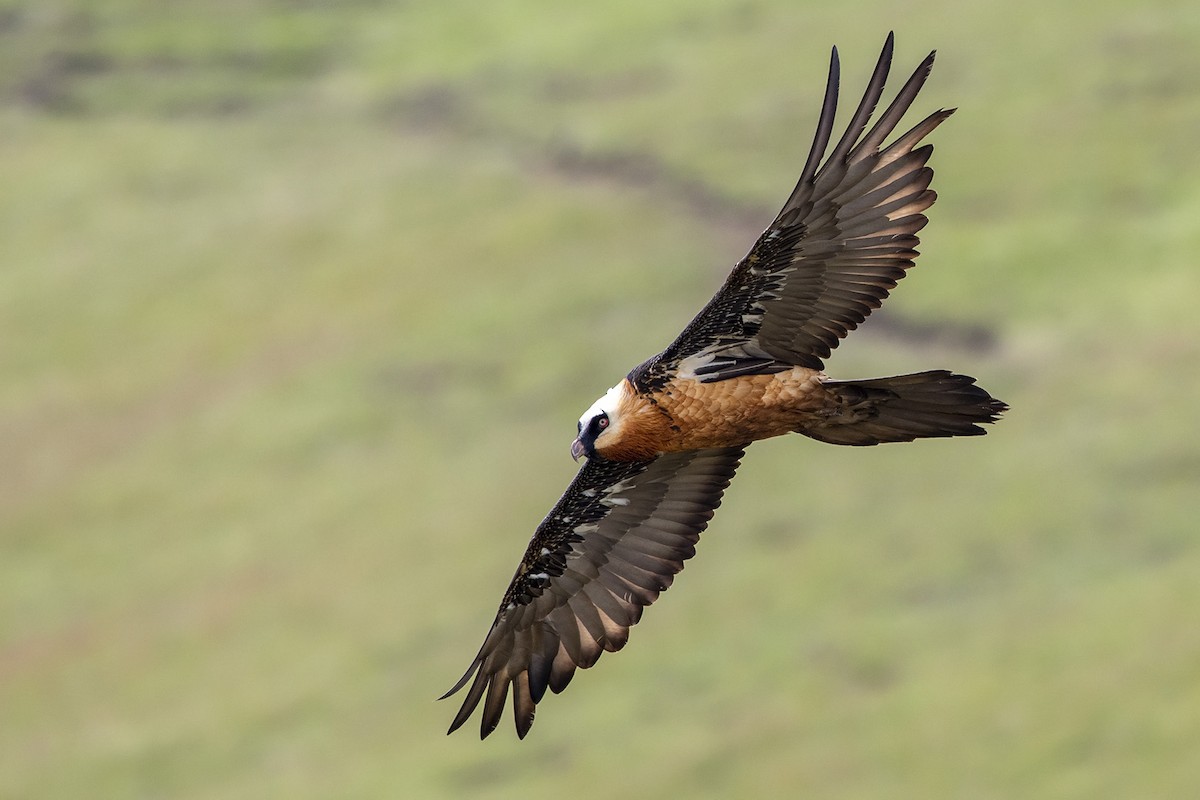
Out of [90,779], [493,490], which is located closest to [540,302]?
[493,490]

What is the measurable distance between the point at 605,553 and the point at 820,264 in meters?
3.67

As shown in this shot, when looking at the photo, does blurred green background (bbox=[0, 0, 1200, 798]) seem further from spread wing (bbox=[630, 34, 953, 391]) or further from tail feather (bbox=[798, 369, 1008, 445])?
tail feather (bbox=[798, 369, 1008, 445])

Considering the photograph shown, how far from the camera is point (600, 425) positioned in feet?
50.2

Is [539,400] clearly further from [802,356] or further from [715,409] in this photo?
[715,409]

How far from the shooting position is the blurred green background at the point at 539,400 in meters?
58.0

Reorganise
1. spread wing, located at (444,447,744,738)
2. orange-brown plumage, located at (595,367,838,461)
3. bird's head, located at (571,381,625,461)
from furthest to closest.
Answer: spread wing, located at (444,447,744,738) → bird's head, located at (571,381,625,461) → orange-brown plumage, located at (595,367,838,461)

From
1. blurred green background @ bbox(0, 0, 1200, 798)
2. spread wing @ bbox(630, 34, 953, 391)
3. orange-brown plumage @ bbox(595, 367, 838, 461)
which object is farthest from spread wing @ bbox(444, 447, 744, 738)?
blurred green background @ bbox(0, 0, 1200, 798)

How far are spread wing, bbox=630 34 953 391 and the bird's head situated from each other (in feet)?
0.74

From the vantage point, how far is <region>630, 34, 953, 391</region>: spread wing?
1462cm

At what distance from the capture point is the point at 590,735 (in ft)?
192

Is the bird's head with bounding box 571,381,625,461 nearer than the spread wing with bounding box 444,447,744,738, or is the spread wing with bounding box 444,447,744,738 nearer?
the bird's head with bounding box 571,381,625,461

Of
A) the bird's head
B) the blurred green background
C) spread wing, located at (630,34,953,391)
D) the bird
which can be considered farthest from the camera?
the blurred green background

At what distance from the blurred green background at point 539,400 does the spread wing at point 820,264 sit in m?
38.1

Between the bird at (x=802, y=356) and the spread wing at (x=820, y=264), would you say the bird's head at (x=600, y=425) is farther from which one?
the spread wing at (x=820, y=264)
